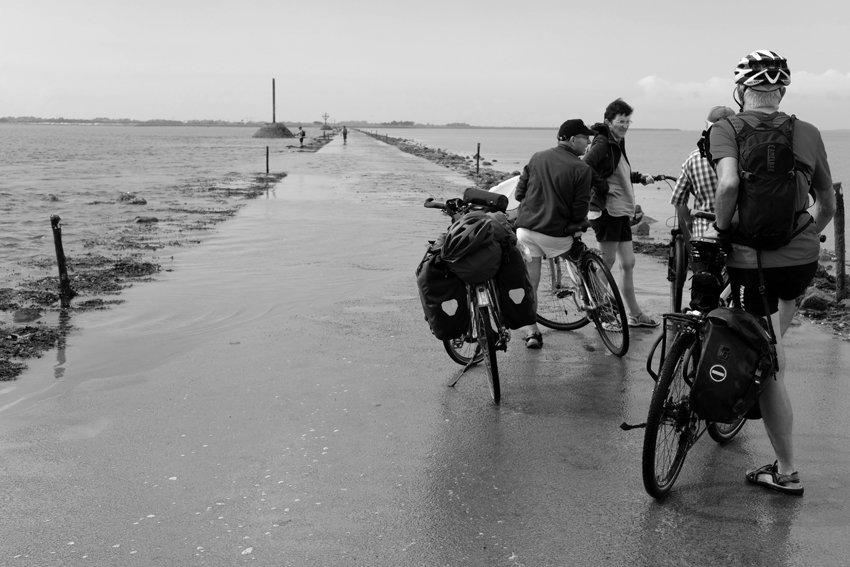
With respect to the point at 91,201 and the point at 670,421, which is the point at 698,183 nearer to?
the point at 670,421

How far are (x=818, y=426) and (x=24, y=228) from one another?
16196 mm

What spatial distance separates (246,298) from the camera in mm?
8938

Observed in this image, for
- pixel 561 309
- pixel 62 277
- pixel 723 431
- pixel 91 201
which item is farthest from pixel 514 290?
pixel 91 201

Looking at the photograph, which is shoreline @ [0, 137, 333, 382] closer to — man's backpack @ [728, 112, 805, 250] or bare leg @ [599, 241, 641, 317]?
bare leg @ [599, 241, 641, 317]

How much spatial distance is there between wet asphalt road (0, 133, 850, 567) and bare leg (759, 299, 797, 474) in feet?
0.69

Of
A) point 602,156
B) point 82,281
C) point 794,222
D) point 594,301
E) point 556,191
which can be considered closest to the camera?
point 794,222

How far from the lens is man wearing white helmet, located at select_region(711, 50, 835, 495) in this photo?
12.5 feet

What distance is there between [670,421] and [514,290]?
192 centimetres

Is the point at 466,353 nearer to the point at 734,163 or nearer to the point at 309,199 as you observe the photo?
the point at 734,163

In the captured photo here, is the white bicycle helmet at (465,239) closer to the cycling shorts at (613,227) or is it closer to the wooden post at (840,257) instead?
the cycling shorts at (613,227)

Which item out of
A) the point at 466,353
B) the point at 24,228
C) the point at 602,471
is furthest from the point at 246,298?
the point at 24,228

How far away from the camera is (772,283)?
3.96 meters

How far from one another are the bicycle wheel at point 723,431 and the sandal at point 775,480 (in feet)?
1.47

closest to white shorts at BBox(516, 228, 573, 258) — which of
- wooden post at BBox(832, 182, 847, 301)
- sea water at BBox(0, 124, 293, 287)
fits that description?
wooden post at BBox(832, 182, 847, 301)
